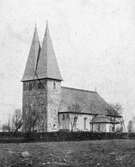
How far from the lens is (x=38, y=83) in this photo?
74.5m

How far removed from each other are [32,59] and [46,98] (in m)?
7.95

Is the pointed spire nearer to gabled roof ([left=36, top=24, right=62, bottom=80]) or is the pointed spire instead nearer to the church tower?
the church tower

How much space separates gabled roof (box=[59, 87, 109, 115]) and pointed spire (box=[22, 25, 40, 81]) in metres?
8.05

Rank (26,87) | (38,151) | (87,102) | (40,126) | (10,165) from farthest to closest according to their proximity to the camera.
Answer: (87,102) → (26,87) → (40,126) → (38,151) → (10,165)

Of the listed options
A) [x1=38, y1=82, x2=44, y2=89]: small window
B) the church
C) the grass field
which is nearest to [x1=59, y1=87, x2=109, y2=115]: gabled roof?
the church

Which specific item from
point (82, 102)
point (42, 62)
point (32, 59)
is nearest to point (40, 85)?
point (42, 62)

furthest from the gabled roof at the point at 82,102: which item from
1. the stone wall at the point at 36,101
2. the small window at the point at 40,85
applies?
the small window at the point at 40,85

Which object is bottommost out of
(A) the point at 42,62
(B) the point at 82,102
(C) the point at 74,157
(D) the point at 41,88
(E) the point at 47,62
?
(C) the point at 74,157

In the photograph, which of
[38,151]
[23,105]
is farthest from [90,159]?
[23,105]

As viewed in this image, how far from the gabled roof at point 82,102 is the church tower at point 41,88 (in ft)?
8.23

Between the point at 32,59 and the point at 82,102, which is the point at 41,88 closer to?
the point at 32,59

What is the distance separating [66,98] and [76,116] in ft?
13.7

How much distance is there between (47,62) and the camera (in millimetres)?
73000

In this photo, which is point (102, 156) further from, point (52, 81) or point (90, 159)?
point (52, 81)
